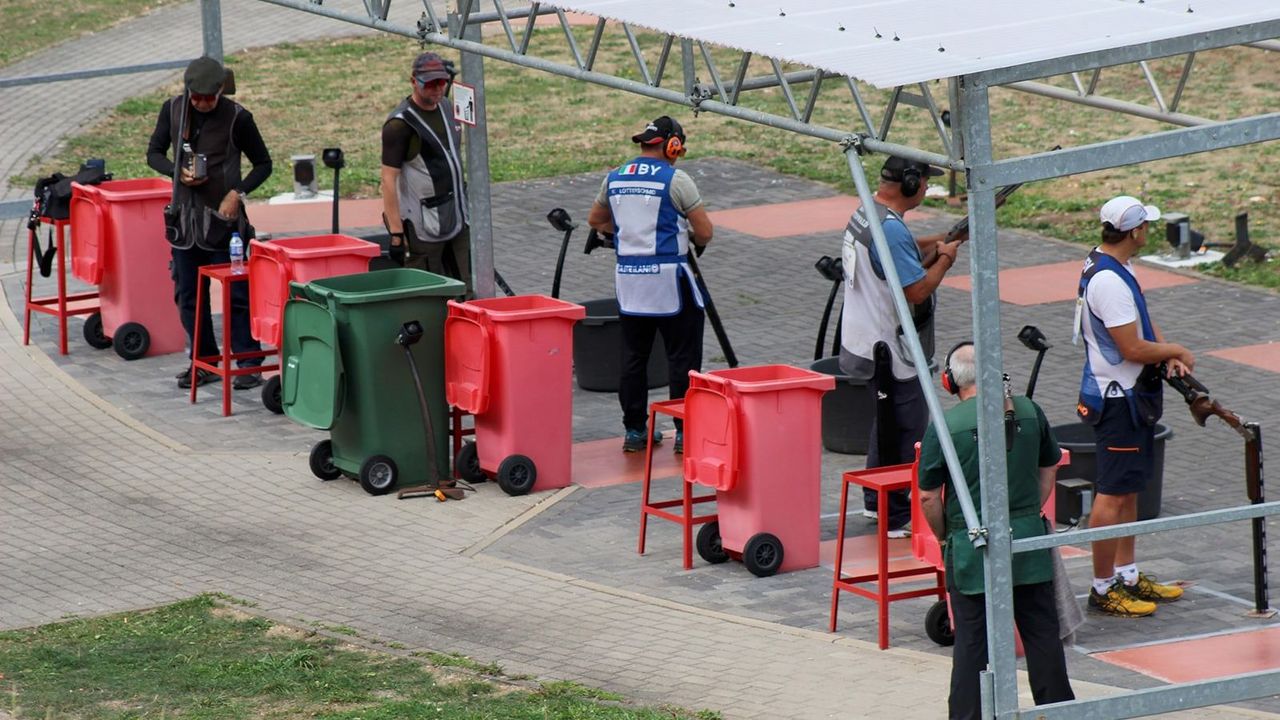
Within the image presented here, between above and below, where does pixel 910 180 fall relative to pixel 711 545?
above

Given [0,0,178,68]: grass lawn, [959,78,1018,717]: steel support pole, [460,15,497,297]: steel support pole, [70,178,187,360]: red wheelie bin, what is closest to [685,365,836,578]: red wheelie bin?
[959,78,1018,717]: steel support pole

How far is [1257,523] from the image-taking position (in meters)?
8.86

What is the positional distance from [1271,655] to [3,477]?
6.98 meters

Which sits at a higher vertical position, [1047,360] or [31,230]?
[31,230]

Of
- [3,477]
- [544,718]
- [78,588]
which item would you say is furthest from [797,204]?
[544,718]

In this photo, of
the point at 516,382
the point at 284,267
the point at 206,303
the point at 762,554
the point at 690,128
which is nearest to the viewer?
the point at 762,554

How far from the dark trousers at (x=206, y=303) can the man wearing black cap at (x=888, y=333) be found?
4597 millimetres

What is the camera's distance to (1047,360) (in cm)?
1376

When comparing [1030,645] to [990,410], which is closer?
[990,410]

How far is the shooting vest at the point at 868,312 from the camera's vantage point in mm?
10109

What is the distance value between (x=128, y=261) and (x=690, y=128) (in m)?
10.3

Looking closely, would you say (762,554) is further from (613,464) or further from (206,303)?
(206,303)

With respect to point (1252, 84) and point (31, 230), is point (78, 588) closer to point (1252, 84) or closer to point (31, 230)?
point (31, 230)

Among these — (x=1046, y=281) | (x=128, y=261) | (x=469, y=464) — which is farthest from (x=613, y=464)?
(x=1046, y=281)
